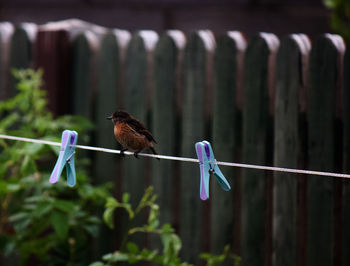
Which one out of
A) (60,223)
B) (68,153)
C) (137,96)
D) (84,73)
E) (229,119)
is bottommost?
(60,223)

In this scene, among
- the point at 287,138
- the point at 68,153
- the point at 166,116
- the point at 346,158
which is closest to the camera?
the point at 68,153

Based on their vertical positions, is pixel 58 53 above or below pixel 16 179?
above

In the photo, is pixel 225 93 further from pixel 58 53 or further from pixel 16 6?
pixel 16 6

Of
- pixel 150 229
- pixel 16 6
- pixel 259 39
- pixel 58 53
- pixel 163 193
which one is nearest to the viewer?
pixel 150 229

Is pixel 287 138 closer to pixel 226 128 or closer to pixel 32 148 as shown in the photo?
pixel 226 128

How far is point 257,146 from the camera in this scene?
3400 mm

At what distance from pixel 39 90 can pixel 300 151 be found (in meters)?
2.07

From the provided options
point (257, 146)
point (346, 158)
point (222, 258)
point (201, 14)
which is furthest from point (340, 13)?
point (222, 258)

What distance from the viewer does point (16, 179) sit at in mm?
3604

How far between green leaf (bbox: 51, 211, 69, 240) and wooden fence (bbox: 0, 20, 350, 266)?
0.64 metres

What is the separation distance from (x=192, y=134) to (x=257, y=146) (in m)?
0.48

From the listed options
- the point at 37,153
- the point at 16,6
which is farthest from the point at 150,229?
the point at 16,6

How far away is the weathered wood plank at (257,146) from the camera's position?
133 inches

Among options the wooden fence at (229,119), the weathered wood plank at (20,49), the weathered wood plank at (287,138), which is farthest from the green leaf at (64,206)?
the weathered wood plank at (20,49)
